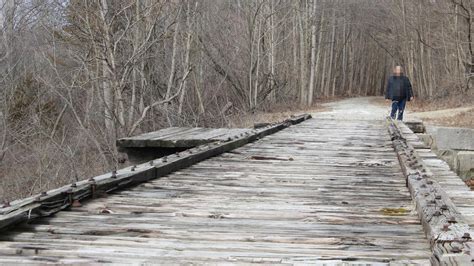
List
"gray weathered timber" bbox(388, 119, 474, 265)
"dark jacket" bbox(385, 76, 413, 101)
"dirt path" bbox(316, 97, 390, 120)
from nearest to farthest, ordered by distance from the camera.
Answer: "gray weathered timber" bbox(388, 119, 474, 265) → "dark jacket" bbox(385, 76, 413, 101) → "dirt path" bbox(316, 97, 390, 120)

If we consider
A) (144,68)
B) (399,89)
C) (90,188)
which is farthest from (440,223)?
(144,68)

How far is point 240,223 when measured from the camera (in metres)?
3.37

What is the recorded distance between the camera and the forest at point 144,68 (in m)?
14.1

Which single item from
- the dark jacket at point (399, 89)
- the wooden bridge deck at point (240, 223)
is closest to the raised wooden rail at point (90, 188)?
the wooden bridge deck at point (240, 223)

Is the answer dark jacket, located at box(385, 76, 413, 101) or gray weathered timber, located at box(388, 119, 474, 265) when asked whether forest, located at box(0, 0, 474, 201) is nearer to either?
dark jacket, located at box(385, 76, 413, 101)

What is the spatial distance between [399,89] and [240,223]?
11874 mm

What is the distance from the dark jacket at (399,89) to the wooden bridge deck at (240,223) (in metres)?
9.19

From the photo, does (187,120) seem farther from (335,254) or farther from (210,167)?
(335,254)

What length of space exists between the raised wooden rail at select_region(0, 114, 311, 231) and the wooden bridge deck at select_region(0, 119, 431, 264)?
71mm

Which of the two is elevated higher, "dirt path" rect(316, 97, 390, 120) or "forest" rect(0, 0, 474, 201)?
"forest" rect(0, 0, 474, 201)

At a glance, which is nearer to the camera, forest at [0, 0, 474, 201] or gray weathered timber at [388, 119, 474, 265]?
gray weathered timber at [388, 119, 474, 265]

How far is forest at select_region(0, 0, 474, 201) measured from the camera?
14070 mm

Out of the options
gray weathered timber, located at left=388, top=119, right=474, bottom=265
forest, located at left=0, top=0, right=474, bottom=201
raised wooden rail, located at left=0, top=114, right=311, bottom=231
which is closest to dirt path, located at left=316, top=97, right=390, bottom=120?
forest, located at left=0, top=0, right=474, bottom=201

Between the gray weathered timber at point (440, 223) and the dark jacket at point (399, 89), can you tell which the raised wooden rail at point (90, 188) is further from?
the dark jacket at point (399, 89)
